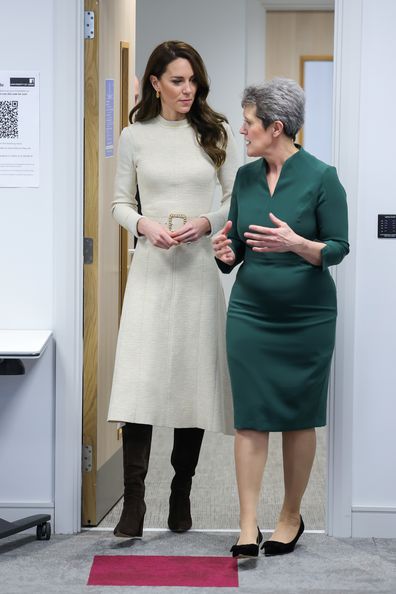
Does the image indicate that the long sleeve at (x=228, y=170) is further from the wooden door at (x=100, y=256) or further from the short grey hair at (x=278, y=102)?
the wooden door at (x=100, y=256)

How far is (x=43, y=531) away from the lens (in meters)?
3.37

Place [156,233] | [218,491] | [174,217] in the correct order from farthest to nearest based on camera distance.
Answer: [218,491]
[174,217]
[156,233]

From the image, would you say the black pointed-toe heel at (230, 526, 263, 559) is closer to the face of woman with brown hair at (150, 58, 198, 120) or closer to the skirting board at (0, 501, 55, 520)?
the skirting board at (0, 501, 55, 520)

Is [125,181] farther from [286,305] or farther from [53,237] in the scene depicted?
[286,305]

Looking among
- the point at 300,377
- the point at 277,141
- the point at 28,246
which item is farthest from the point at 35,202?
the point at 300,377

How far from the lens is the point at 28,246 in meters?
3.43

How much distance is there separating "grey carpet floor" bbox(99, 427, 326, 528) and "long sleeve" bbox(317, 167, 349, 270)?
3.54 feet

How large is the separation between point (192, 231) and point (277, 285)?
334 mm

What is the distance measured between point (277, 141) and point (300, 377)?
710 mm

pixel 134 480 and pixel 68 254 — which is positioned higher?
pixel 68 254

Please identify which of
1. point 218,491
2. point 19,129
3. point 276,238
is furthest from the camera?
point 218,491

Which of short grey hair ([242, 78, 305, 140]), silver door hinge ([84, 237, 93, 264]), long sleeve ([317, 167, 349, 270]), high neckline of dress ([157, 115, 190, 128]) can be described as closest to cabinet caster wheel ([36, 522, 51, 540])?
Result: silver door hinge ([84, 237, 93, 264])

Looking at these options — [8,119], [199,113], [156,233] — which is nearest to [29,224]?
[8,119]

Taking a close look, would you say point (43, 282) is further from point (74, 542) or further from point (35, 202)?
point (74, 542)
